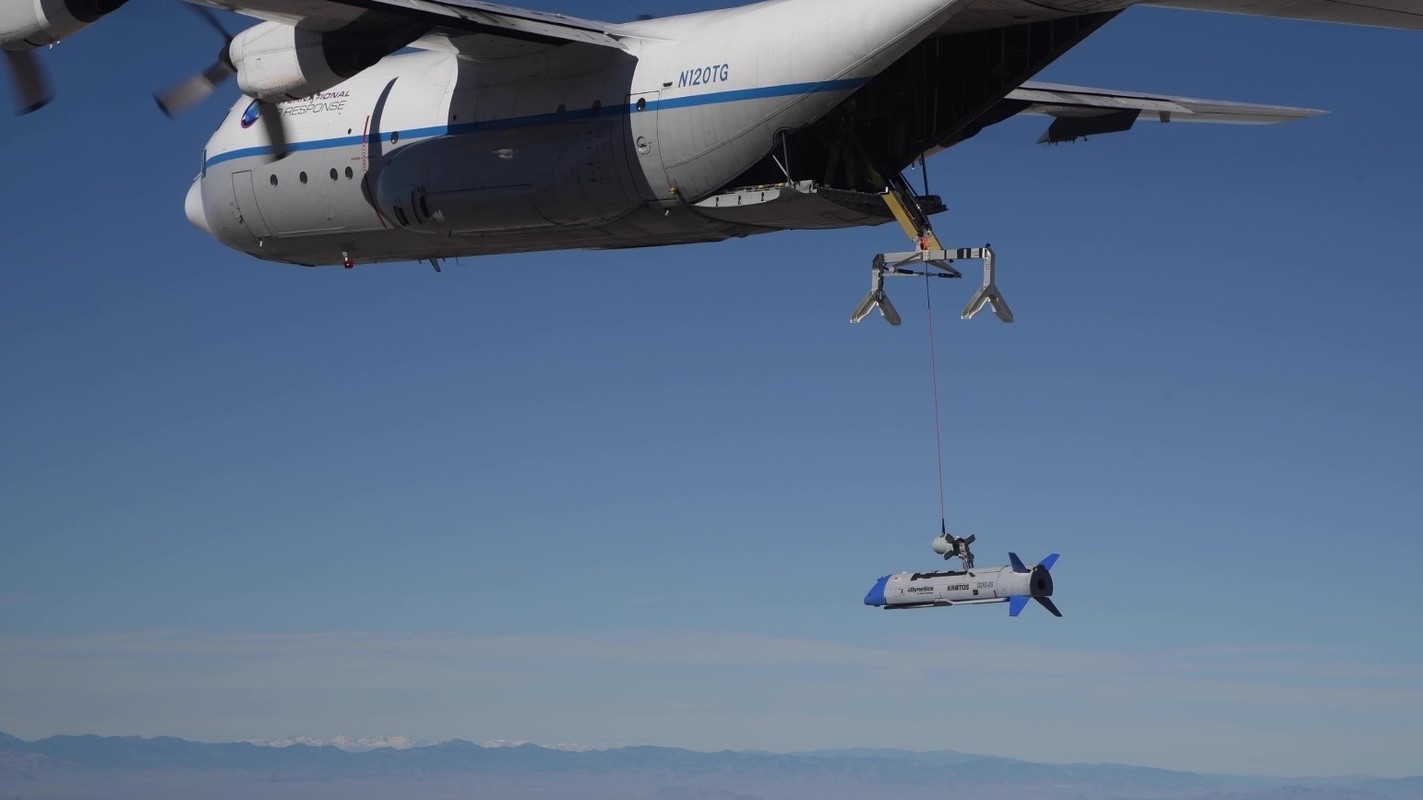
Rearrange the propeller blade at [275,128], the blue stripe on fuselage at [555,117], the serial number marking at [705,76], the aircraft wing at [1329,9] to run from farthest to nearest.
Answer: the propeller blade at [275,128]
the serial number marking at [705,76]
the blue stripe on fuselage at [555,117]
the aircraft wing at [1329,9]

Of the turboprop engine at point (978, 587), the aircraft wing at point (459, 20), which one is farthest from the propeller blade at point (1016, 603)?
the aircraft wing at point (459, 20)

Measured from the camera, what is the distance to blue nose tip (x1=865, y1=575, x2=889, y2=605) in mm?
38312

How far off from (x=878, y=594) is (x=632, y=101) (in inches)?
462

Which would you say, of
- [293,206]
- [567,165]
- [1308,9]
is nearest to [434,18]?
[567,165]

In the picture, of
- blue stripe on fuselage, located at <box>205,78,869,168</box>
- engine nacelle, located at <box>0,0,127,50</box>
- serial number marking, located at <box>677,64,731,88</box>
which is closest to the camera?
blue stripe on fuselage, located at <box>205,78,869,168</box>

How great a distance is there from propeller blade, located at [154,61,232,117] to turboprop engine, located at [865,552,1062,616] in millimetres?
15503

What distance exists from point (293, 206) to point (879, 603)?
13.3 metres

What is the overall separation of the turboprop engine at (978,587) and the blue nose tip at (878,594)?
24 cm

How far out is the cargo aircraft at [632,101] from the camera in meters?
30.2

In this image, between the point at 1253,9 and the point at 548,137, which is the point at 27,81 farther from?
the point at 1253,9

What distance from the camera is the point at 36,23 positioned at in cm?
3170

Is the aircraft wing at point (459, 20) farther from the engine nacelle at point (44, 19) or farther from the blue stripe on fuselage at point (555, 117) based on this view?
the engine nacelle at point (44, 19)

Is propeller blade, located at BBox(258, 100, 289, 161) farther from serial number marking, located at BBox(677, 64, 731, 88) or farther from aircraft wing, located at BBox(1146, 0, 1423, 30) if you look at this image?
aircraft wing, located at BBox(1146, 0, 1423, 30)

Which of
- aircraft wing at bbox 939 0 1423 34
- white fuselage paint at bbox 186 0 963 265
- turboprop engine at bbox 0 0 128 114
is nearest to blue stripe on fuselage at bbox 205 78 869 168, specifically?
white fuselage paint at bbox 186 0 963 265
